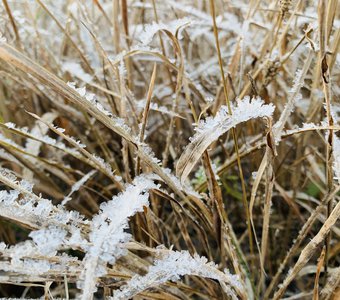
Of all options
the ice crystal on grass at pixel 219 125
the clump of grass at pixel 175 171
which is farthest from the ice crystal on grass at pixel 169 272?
the ice crystal on grass at pixel 219 125

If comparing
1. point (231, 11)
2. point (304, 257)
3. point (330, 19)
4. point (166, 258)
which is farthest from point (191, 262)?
point (231, 11)

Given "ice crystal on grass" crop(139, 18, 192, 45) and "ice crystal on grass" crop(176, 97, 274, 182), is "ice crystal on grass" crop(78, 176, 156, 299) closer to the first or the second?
"ice crystal on grass" crop(176, 97, 274, 182)

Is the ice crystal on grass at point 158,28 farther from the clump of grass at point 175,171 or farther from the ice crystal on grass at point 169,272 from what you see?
the ice crystal on grass at point 169,272

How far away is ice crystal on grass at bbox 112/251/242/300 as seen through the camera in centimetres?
48

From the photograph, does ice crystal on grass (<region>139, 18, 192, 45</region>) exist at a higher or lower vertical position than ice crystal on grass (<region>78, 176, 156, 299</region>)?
higher

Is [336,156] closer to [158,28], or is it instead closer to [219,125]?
[219,125]

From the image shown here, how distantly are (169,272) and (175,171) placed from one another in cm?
14

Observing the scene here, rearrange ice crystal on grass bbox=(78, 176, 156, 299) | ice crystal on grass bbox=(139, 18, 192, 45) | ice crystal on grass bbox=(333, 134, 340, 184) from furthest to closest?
1. ice crystal on grass bbox=(139, 18, 192, 45)
2. ice crystal on grass bbox=(333, 134, 340, 184)
3. ice crystal on grass bbox=(78, 176, 156, 299)

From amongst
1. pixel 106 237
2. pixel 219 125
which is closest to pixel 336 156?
pixel 219 125

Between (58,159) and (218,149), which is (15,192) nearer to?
(58,159)

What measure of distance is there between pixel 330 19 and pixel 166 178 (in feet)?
0.83

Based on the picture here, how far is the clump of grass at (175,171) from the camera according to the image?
18.6 inches

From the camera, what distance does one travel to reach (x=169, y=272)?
48 cm

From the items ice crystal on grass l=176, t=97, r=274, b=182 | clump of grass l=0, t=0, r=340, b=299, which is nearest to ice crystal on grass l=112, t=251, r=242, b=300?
clump of grass l=0, t=0, r=340, b=299
